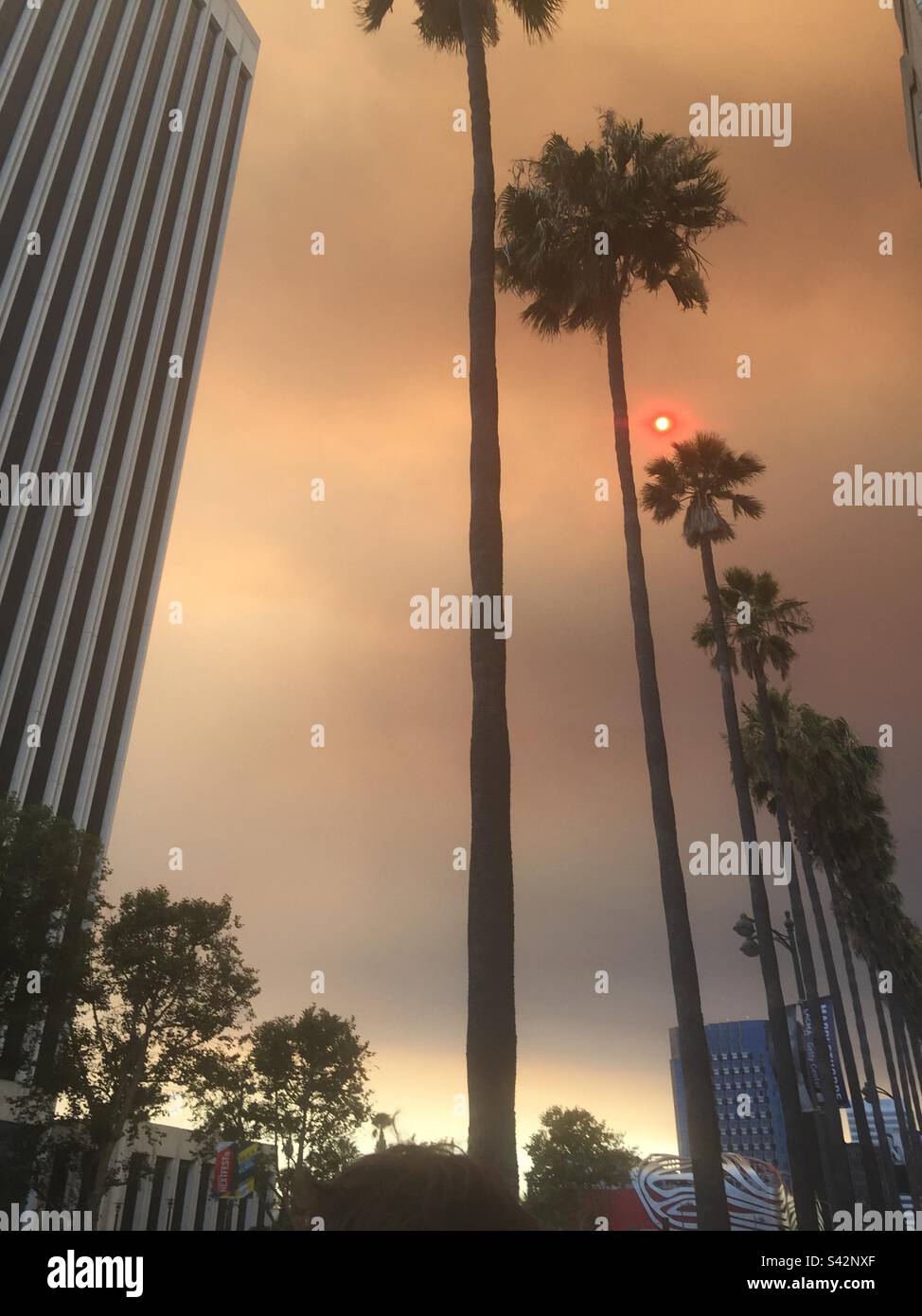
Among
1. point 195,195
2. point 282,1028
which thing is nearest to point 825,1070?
point 282,1028

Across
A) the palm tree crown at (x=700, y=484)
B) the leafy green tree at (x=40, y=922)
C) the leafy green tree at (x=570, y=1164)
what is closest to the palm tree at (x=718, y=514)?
the palm tree crown at (x=700, y=484)

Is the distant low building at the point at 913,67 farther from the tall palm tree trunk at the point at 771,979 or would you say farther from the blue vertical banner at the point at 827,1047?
the blue vertical banner at the point at 827,1047

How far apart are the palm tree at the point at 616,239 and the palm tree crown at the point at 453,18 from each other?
12.7ft

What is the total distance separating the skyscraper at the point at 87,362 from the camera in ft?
149

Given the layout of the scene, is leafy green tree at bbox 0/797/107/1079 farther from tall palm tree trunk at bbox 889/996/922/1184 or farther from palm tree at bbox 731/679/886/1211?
tall palm tree trunk at bbox 889/996/922/1184

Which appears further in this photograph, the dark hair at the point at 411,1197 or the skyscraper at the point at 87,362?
the skyscraper at the point at 87,362

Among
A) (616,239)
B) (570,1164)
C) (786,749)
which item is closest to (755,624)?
(786,749)

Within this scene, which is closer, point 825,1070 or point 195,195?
point 825,1070

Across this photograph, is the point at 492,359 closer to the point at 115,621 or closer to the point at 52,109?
the point at 115,621

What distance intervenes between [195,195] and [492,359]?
63.0m

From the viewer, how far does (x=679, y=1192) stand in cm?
4562

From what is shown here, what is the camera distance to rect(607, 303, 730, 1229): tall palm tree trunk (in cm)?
1433
